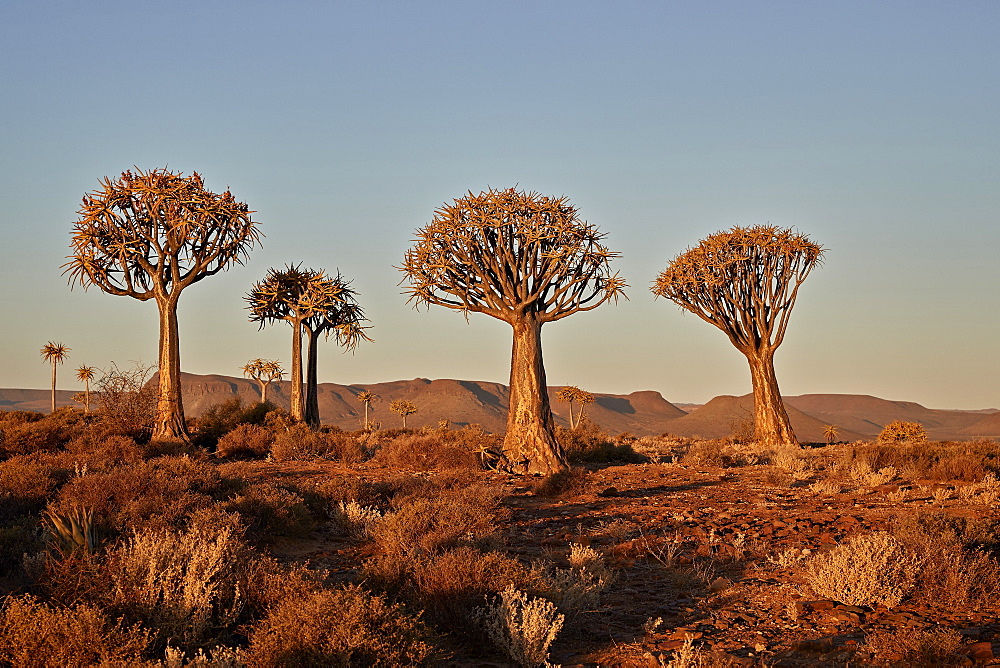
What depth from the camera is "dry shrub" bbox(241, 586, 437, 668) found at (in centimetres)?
427

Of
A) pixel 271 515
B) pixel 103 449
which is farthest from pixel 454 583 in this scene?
pixel 103 449

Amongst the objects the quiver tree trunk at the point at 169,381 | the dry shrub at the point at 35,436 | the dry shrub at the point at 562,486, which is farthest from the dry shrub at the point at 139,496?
the quiver tree trunk at the point at 169,381

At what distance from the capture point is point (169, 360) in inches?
822

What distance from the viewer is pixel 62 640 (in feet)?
14.1

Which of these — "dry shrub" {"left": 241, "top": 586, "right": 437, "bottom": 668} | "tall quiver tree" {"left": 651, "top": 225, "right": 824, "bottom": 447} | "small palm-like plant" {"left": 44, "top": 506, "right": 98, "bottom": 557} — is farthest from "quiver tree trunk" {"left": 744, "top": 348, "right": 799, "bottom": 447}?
"dry shrub" {"left": 241, "top": 586, "right": 437, "bottom": 668}

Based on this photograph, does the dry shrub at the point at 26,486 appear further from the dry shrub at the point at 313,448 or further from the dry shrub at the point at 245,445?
the dry shrub at the point at 245,445

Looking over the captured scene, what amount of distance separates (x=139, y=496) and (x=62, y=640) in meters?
4.94

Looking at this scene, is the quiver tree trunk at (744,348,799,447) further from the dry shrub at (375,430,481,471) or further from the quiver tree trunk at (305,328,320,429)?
the quiver tree trunk at (305,328,320,429)

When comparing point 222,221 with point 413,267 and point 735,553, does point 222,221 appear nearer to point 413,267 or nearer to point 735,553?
point 413,267

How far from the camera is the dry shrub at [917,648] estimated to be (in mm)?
4785

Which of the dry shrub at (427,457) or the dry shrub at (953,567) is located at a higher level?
the dry shrub at (427,457)

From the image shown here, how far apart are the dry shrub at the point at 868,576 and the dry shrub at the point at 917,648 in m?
0.84

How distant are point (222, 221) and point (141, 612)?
1848 cm

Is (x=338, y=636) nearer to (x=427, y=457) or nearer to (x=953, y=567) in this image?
(x=953, y=567)
